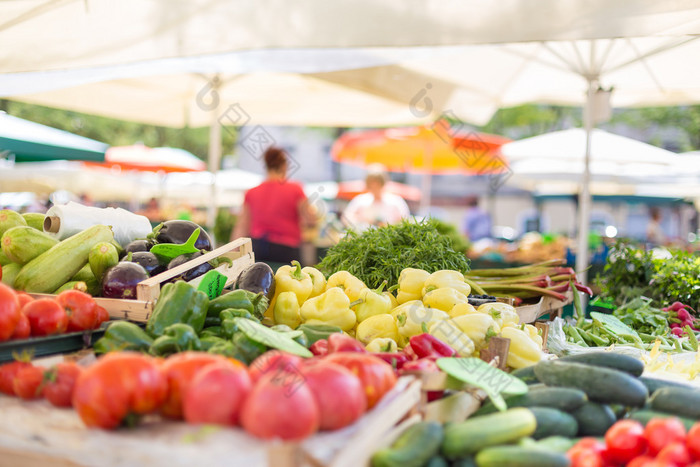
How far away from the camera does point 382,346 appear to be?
236 centimetres

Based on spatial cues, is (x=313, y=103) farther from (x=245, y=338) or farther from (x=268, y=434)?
(x=268, y=434)

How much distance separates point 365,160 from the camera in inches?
454

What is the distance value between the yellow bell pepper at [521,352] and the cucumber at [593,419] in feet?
1.66

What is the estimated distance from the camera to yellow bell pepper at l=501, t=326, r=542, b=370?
244cm

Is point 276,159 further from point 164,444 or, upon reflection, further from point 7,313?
point 164,444

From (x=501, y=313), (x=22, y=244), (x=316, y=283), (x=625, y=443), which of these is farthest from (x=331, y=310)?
(x=22, y=244)

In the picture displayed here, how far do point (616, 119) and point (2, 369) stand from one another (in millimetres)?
23881

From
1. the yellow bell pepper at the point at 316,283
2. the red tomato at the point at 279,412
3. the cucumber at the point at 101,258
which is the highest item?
the cucumber at the point at 101,258

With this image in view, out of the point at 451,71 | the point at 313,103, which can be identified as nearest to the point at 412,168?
the point at 313,103

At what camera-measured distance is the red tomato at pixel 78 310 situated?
7.09 feet

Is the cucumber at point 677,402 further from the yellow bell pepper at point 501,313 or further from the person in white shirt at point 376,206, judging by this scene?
the person in white shirt at point 376,206

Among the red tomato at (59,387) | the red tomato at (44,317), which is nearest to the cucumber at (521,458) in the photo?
the red tomato at (59,387)

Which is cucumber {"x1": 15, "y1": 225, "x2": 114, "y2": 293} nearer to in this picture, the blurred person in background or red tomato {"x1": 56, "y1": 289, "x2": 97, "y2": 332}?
Answer: red tomato {"x1": 56, "y1": 289, "x2": 97, "y2": 332}

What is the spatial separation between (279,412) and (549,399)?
1005 millimetres
